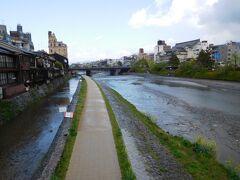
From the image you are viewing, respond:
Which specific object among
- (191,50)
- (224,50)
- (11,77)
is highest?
(191,50)

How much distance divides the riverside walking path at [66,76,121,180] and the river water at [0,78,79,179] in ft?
7.24

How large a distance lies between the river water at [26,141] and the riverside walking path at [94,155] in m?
2.21

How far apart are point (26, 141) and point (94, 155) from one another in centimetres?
738

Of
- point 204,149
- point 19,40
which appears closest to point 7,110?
point 204,149

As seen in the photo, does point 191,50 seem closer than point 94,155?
No

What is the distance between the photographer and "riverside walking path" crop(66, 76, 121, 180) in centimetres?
916

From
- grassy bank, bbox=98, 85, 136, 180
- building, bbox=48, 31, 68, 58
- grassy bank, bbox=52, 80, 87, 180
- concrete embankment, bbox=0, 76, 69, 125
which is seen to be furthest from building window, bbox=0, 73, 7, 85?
building, bbox=48, 31, 68, 58

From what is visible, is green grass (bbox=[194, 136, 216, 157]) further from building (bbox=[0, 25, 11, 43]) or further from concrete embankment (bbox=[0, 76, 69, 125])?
building (bbox=[0, 25, 11, 43])

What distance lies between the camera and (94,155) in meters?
11.0

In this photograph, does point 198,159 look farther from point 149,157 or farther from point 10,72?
point 10,72

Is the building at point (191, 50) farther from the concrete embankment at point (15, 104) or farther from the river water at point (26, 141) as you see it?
the river water at point (26, 141)

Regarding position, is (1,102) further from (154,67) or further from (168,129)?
(154,67)

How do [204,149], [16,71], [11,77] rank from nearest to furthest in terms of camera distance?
[204,149], [11,77], [16,71]

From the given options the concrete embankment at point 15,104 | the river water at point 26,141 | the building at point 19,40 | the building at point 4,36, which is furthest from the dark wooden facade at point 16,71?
the building at point 4,36
